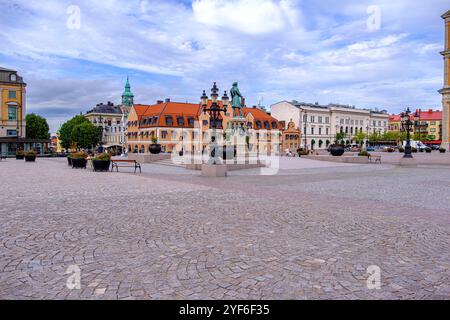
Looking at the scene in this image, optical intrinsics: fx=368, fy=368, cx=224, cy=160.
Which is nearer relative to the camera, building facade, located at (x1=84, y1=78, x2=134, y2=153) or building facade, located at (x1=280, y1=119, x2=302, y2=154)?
building facade, located at (x1=280, y1=119, x2=302, y2=154)

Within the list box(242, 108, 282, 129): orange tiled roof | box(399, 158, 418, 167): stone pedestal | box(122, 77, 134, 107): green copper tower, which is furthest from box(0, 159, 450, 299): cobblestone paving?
box(122, 77, 134, 107): green copper tower

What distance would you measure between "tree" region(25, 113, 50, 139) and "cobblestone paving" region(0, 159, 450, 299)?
88.1 meters

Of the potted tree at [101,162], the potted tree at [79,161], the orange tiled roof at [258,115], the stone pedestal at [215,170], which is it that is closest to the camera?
the stone pedestal at [215,170]

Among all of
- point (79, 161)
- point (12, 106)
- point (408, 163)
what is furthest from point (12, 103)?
point (408, 163)

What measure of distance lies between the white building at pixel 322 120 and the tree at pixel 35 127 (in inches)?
2431

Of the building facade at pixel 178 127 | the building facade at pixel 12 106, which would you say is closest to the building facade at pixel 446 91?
the building facade at pixel 178 127

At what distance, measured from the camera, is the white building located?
100250mm

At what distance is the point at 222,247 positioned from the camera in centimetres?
615

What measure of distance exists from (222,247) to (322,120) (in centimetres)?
10537

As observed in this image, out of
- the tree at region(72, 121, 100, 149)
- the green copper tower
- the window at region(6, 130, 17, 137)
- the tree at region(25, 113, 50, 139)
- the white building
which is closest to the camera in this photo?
the window at region(6, 130, 17, 137)

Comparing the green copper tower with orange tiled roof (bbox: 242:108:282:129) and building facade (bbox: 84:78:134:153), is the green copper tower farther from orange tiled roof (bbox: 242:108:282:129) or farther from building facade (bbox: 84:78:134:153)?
orange tiled roof (bbox: 242:108:282:129)

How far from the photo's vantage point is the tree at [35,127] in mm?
89062

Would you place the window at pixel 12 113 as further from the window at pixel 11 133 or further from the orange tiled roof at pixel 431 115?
the orange tiled roof at pixel 431 115
